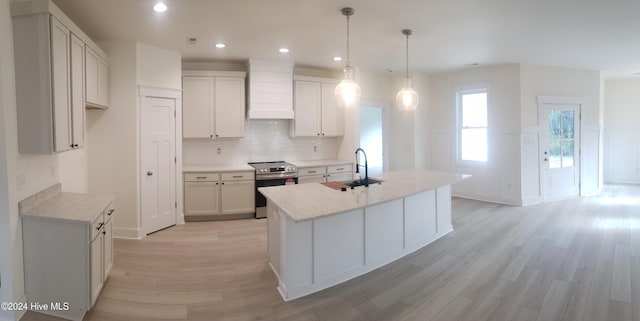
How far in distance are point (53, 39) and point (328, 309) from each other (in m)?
3.03

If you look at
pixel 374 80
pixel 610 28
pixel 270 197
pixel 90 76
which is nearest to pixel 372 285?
pixel 270 197

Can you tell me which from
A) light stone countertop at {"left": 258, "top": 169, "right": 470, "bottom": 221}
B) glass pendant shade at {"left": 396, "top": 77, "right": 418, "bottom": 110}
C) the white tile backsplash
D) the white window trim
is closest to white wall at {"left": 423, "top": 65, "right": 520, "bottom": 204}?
the white window trim

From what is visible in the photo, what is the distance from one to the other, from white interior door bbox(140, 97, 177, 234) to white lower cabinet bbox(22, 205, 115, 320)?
1875 mm

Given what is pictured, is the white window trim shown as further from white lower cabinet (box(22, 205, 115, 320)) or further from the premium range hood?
Answer: white lower cabinet (box(22, 205, 115, 320))

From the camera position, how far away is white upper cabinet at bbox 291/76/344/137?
5855mm

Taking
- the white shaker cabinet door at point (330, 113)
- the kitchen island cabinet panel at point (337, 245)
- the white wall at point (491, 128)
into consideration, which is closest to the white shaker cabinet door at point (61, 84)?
the kitchen island cabinet panel at point (337, 245)

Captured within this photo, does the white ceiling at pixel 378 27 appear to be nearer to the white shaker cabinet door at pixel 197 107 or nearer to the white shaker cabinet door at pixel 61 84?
the white shaker cabinet door at pixel 197 107

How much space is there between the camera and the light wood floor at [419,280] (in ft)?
8.60

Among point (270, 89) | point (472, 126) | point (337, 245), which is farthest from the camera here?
point (472, 126)

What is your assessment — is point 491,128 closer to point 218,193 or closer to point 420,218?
point 420,218

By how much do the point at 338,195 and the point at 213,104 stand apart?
312 centimetres

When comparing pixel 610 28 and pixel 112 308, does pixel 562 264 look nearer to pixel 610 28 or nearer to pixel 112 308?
pixel 610 28

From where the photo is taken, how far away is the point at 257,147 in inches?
→ 233

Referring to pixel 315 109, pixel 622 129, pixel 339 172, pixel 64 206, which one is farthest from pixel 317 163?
pixel 622 129
